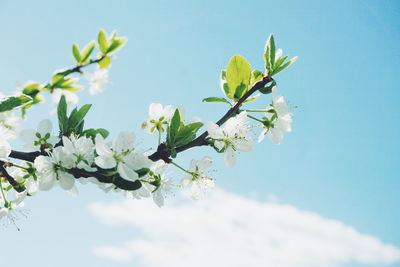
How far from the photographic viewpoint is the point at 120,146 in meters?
1.23

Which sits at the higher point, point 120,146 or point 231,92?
point 231,92

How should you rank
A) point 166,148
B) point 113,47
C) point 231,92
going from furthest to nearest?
point 113,47 < point 231,92 < point 166,148

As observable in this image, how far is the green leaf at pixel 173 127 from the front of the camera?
130cm

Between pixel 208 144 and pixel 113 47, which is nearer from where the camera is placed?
pixel 208 144

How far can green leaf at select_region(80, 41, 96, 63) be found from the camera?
2.62 m

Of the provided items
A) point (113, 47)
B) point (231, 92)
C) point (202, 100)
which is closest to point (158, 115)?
point (202, 100)

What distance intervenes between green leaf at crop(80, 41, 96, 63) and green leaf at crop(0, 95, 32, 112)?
4.60ft

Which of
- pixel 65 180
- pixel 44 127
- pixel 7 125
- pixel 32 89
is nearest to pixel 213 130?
pixel 65 180

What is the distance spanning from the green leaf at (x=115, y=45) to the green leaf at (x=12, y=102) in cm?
141

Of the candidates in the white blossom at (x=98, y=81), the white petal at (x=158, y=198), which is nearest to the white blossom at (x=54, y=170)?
the white petal at (x=158, y=198)

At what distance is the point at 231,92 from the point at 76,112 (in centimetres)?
59

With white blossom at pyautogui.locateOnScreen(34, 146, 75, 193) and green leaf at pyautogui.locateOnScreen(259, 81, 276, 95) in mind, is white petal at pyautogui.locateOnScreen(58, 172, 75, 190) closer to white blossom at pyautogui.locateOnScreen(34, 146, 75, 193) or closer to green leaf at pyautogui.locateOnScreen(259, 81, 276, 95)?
white blossom at pyautogui.locateOnScreen(34, 146, 75, 193)

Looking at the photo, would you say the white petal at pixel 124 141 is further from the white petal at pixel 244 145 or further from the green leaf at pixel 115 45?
the green leaf at pixel 115 45

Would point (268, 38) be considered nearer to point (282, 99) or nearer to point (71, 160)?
point (282, 99)
